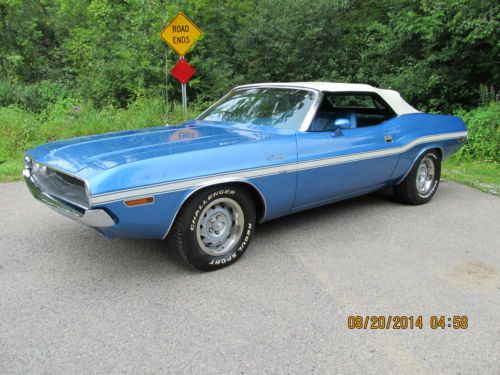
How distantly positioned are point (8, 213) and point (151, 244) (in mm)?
2055

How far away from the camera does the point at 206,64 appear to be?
45.0 ft

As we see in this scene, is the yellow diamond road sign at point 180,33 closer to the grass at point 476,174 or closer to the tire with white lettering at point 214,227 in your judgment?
the grass at point 476,174

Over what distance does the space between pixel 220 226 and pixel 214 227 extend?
6 centimetres

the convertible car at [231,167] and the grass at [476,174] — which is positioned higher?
the convertible car at [231,167]

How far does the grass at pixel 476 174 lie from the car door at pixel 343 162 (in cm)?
233

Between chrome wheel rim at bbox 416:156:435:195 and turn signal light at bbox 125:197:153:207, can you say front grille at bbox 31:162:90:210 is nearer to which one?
turn signal light at bbox 125:197:153:207

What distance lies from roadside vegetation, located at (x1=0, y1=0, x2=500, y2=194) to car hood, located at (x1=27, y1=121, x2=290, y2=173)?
362 cm

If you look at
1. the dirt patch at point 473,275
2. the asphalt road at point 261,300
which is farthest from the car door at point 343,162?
the dirt patch at point 473,275

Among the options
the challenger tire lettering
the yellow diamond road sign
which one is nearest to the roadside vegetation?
the yellow diamond road sign

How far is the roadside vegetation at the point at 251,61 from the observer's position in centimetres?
942

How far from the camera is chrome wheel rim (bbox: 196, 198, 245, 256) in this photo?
3682mm

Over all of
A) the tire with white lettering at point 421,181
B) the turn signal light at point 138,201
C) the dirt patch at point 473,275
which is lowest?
the dirt patch at point 473,275

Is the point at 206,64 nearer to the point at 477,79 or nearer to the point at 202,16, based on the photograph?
the point at 202,16

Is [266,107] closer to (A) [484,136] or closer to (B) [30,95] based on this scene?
(A) [484,136]
